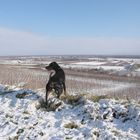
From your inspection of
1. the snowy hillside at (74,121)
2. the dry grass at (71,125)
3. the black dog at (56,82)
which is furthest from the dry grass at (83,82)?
the dry grass at (71,125)

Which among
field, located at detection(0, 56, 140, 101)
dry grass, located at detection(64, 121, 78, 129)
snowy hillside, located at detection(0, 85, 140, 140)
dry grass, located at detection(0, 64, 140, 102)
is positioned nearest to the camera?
snowy hillside, located at detection(0, 85, 140, 140)

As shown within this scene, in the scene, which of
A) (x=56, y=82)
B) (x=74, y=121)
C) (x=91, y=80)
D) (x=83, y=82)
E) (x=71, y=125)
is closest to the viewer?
(x=71, y=125)

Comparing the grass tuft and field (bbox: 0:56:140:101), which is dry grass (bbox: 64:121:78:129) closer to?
the grass tuft

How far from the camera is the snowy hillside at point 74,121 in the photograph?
8.08m

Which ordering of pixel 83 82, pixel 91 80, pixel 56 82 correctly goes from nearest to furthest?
pixel 56 82, pixel 83 82, pixel 91 80

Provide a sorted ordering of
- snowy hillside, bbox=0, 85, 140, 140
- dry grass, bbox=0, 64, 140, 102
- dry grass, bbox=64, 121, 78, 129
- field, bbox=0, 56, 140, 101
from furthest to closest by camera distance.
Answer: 1. field, bbox=0, 56, 140, 101
2. dry grass, bbox=0, 64, 140, 102
3. dry grass, bbox=64, 121, 78, 129
4. snowy hillside, bbox=0, 85, 140, 140

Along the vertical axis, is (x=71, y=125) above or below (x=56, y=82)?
below

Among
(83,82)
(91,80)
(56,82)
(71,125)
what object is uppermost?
(56,82)

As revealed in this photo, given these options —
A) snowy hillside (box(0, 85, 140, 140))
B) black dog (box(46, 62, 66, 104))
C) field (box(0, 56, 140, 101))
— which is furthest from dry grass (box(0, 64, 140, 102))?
snowy hillside (box(0, 85, 140, 140))

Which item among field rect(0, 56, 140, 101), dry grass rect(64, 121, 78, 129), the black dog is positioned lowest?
field rect(0, 56, 140, 101)

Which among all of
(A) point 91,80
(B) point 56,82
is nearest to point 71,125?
(B) point 56,82

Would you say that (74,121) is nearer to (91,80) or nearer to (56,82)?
(56,82)

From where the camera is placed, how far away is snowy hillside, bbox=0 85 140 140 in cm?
808

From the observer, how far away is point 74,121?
8992 mm
